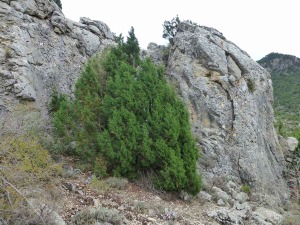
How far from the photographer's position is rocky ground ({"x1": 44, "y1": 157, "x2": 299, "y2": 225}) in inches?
277

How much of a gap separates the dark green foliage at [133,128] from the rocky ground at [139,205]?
1.59ft

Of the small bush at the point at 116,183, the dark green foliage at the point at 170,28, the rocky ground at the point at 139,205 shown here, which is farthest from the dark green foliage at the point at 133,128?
the dark green foliage at the point at 170,28

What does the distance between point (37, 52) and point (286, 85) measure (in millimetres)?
42936

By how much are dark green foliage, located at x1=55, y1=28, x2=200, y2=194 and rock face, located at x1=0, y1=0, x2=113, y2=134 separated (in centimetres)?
184

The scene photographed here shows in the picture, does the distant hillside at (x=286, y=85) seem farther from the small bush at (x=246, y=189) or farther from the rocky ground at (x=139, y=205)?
the rocky ground at (x=139, y=205)

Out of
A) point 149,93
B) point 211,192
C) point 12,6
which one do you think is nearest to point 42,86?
point 12,6

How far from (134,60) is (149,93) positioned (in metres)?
2.98

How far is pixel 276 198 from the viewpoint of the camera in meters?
13.5

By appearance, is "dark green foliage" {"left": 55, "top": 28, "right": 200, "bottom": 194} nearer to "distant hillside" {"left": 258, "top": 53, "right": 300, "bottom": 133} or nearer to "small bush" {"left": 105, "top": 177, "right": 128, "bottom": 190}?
"small bush" {"left": 105, "top": 177, "right": 128, "bottom": 190}

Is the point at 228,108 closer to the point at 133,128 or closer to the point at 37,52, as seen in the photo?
the point at 133,128

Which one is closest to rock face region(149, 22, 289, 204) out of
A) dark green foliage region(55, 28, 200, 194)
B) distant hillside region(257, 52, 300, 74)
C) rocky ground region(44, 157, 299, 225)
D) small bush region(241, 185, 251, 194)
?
small bush region(241, 185, 251, 194)

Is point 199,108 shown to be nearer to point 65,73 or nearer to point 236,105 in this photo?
point 236,105

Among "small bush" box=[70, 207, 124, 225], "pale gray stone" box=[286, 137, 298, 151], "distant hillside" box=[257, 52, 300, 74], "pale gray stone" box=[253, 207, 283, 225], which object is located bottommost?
"pale gray stone" box=[253, 207, 283, 225]

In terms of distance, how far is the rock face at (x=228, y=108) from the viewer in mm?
13258
